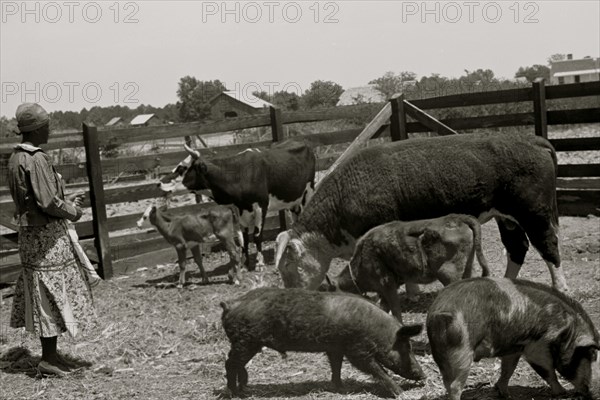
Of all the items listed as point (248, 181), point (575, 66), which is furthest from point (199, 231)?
point (575, 66)

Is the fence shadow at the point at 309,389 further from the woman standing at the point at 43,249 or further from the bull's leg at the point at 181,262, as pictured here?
the bull's leg at the point at 181,262

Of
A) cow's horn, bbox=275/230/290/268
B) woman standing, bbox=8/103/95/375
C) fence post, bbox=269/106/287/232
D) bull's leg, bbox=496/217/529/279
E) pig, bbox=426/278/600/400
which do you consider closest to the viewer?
pig, bbox=426/278/600/400

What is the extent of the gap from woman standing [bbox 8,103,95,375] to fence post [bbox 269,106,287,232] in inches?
253

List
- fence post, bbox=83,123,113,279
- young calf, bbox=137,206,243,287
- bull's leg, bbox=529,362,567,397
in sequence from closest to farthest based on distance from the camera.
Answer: bull's leg, bbox=529,362,567,397 → young calf, bbox=137,206,243,287 → fence post, bbox=83,123,113,279

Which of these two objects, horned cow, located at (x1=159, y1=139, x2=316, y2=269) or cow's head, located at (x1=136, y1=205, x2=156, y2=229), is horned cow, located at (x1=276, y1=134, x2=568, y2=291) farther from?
horned cow, located at (x1=159, y1=139, x2=316, y2=269)

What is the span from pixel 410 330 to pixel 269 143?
27.4 feet

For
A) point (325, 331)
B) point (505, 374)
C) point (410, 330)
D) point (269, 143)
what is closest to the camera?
point (505, 374)

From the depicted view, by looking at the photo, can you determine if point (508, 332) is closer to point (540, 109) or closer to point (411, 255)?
point (411, 255)

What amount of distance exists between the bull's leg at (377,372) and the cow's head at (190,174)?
6294 millimetres

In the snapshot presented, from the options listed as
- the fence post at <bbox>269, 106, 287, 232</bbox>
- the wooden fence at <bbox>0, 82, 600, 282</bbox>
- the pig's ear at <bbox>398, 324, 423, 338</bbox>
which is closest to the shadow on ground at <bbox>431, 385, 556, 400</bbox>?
the pig's ear at <bbox>398, 324, 423, 338</bbox>

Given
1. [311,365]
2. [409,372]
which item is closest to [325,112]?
[311,365]

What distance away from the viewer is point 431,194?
765 centimetres

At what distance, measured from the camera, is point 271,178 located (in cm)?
1188

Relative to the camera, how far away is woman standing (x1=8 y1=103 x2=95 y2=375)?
6641 millimetres
